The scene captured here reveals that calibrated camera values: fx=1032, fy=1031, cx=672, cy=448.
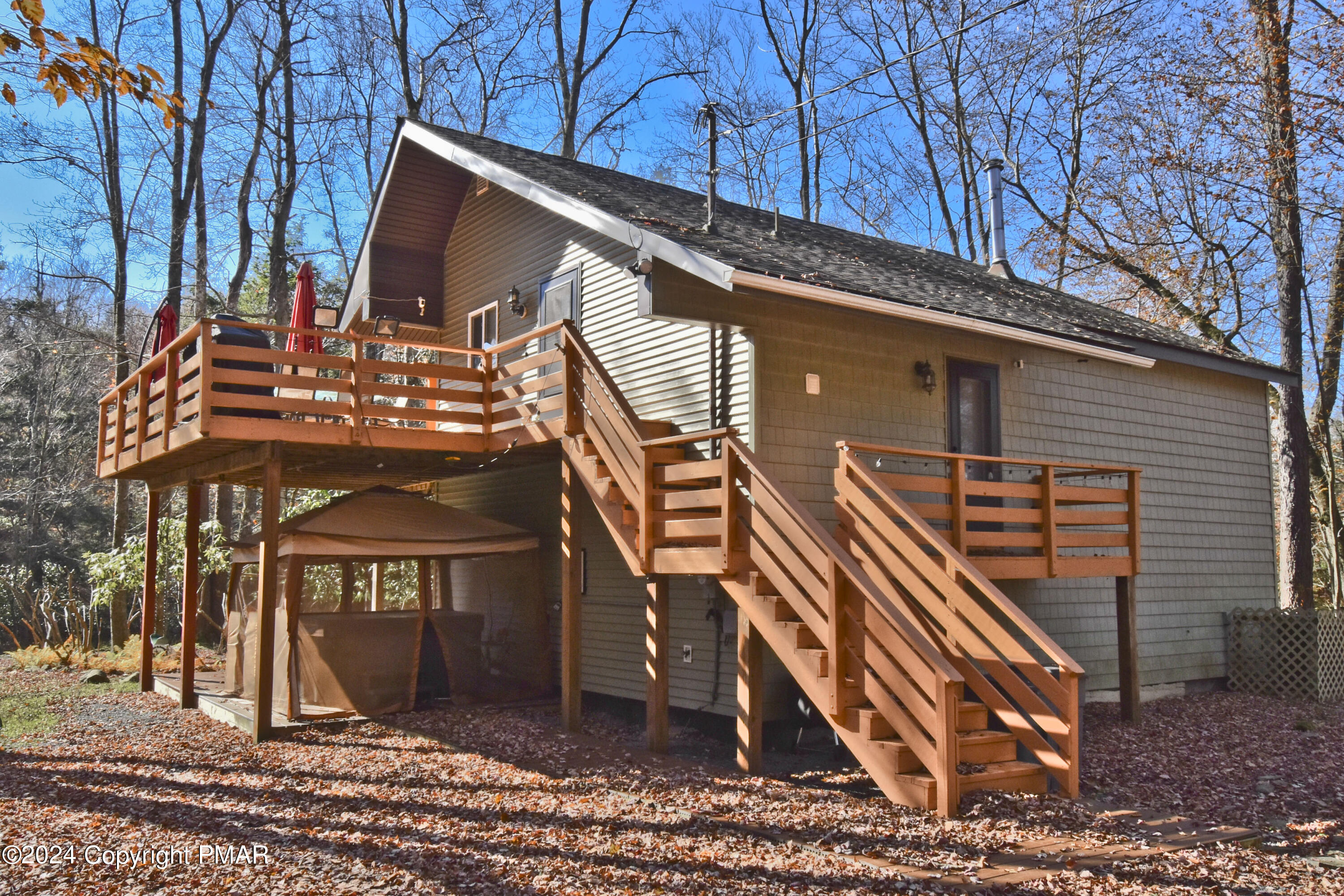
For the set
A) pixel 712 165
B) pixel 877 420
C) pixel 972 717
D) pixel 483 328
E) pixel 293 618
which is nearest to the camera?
pixel 972 717

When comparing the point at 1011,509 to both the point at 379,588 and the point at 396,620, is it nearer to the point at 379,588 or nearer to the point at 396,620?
the point at 396,620

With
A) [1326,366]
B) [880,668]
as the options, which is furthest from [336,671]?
[1326,366]

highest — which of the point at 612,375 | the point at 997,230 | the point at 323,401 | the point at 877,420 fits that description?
the point at 997,230

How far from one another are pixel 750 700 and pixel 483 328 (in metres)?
7.55

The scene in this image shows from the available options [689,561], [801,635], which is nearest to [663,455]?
[689,561]

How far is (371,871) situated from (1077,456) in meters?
9.76

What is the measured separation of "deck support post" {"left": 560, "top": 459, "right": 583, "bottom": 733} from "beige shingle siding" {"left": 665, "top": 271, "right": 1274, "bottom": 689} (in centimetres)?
198

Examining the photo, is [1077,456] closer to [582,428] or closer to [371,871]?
[582,428]

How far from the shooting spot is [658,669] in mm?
8867

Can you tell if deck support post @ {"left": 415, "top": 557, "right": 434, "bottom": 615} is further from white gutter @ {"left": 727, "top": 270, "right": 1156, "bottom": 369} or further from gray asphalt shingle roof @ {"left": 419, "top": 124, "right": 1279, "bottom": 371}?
white gutter @ {"left": 727, "top": 270, "right": 1156, "bottom": 369}

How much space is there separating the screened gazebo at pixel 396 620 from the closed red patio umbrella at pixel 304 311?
181 cm

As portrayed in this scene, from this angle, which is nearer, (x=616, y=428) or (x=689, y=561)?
(x=689, y=561)

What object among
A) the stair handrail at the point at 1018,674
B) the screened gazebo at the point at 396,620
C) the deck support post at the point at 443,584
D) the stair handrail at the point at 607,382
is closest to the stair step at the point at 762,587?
the stair handrail at the point at 1018,674

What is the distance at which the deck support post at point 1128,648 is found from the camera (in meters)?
10.8
